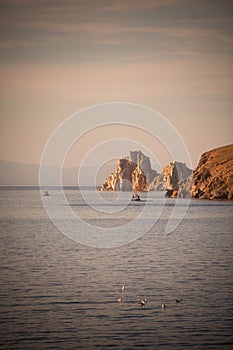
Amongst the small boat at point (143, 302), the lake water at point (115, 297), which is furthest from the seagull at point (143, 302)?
the lake water at point (115, 297)

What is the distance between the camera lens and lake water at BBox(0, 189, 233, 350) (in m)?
30.1

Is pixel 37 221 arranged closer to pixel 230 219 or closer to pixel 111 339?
pixel 230 219

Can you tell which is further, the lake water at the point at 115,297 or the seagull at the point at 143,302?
the seagull at the point at 143,302

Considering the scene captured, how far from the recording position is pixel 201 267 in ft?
169

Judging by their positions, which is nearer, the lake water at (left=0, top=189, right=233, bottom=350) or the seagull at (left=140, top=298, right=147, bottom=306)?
the lake water at (left=0, top=189, right=233, bottom=350)

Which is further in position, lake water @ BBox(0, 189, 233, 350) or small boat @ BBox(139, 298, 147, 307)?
small boat @ BBox(139, 298, 147, 307)

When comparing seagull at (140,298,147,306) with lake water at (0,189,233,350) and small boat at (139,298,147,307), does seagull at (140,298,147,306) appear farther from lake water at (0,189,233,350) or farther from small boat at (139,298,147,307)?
lake water at (0,189,233,350)

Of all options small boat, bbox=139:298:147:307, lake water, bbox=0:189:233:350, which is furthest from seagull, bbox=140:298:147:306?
lake water, bbox=0:189:233:350

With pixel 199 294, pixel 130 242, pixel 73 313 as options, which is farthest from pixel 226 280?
pixel 130 242

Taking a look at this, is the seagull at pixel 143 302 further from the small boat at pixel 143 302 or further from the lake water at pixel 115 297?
the lake water at pixel 115 297

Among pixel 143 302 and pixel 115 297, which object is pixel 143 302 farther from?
pixel 115 297

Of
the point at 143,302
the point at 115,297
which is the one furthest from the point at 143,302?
the point at 115,297

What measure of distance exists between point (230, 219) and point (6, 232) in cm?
4832

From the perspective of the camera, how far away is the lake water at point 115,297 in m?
30.1
